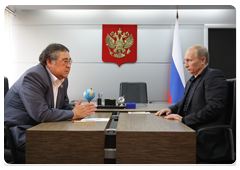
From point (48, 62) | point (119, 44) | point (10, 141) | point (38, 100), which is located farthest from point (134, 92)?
point (10, 141)

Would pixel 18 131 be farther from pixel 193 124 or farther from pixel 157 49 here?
pixel 157 49

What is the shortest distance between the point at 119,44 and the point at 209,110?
11.3ft

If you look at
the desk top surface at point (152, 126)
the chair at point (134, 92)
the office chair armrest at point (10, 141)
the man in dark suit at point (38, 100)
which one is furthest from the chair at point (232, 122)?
the chair at point (134, 92)

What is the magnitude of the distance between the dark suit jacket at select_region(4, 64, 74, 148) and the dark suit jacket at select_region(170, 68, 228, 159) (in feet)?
3.42

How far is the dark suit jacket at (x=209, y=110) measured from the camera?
1.51 metres

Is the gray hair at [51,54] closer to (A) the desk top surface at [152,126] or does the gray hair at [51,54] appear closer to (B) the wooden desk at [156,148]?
(A) the desk top surface at [152,126]

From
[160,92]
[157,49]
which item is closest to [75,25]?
[157,49]

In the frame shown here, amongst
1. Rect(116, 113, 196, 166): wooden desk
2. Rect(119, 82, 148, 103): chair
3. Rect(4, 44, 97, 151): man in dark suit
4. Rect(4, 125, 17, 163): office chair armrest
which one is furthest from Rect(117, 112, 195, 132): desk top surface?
Rect(119, 82, 148, 103): chair

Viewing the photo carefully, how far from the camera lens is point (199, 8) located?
4477mm

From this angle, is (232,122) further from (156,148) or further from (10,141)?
(10,141)

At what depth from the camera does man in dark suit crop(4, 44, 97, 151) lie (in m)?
1.52

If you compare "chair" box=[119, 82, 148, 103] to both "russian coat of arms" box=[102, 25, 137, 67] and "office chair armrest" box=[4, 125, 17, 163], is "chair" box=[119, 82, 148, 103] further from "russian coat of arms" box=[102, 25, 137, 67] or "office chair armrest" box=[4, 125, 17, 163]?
"office chair armrest" box=[4, 125, 17, 163]

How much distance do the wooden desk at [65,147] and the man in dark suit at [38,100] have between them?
1.02ft

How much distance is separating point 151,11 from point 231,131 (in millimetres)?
3789
